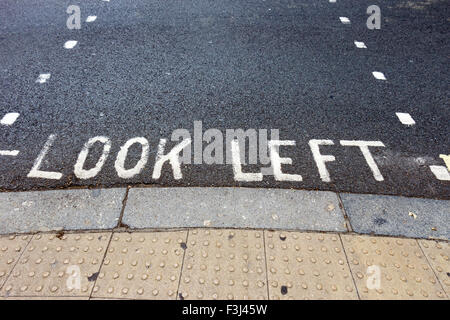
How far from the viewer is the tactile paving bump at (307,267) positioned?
7.17ft

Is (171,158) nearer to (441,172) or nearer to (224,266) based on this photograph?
(224,266)

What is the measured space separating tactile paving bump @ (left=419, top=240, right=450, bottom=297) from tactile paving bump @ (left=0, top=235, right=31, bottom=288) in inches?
124

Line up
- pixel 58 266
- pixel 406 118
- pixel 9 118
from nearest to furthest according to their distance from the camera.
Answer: pixel 58 266 < pixel 9 118 < pixel 406 118

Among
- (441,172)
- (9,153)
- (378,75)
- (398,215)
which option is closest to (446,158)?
(441,172)

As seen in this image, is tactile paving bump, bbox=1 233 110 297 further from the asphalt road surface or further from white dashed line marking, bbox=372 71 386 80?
white dashed line marking, bbox=372 71 386 80

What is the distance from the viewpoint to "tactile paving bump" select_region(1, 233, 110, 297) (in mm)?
2174

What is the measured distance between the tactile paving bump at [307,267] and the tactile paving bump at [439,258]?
0.67 metres

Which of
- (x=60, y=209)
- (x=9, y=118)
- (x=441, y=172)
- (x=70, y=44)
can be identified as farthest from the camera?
(x=70, y=44)

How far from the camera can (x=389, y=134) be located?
11.7ft

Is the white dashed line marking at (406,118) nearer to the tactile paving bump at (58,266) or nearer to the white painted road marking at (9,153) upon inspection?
the tactile paving bump at (58,266)

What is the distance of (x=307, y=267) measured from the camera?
7.63ft

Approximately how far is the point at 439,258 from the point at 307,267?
1050 mm

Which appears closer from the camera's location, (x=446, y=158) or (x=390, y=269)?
(x=390, y=269)

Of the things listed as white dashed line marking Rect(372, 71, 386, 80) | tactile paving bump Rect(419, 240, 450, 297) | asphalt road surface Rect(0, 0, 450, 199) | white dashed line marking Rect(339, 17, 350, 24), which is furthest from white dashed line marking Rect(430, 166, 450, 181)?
white dashed line marking Rect(339, 17, 350, 24)
